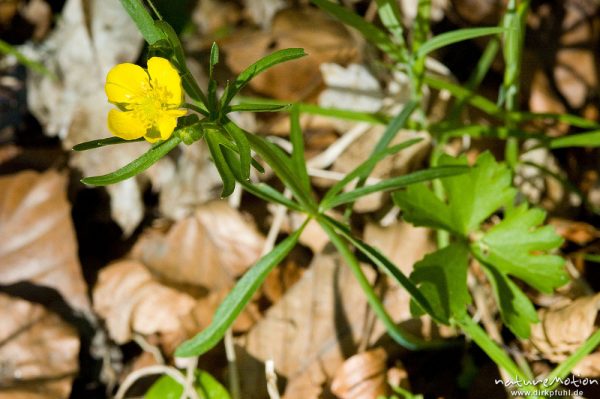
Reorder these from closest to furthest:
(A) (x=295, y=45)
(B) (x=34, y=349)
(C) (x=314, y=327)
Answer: (C) (x=314, y=327) → (B) (x=34, y=349) → (A) (x=295, y=45)

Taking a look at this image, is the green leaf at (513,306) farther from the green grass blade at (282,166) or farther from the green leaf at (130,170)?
the green leaf at (130,170)

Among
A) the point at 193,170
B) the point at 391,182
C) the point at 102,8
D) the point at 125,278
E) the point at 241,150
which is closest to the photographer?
the point at 241,150

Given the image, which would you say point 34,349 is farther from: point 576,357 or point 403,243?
point 576,357

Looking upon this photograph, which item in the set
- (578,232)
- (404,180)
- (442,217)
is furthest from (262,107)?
(578,232)

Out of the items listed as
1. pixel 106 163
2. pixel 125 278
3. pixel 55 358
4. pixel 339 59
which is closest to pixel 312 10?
pixel 339 59

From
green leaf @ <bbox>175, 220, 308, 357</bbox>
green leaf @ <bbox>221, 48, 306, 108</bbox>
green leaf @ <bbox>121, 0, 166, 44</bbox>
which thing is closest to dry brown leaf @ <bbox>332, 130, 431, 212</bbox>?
green leaf @ <bbox>175, 220, 308, 357</bbox>

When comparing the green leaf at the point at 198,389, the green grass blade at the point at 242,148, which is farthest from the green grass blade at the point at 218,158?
the green leaf at the point at 198,389

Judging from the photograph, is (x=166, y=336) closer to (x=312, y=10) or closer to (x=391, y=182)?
(x=391, y=182)

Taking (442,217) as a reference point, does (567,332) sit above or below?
below
